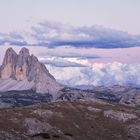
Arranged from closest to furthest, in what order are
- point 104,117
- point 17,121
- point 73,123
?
1. point 17,121
2. point 73,123
3. point 104,117

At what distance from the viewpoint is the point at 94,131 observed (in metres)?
174

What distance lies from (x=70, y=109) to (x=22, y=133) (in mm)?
46141

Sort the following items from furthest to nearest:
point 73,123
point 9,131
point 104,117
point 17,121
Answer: point 104,117 → point 73,123 → point 17,121 → point 9,131

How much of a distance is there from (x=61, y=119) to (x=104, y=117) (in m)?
26.1

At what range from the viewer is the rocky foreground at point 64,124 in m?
157

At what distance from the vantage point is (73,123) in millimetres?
176625

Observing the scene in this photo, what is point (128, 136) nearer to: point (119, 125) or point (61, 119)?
point (119, 125)

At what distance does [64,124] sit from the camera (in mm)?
172875

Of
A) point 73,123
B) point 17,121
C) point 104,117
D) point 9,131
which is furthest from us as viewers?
point 104,117

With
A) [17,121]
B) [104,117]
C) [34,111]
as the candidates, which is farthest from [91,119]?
[17,121]

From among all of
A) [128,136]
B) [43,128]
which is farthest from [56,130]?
[128,136]

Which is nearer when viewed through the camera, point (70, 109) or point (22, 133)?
point (22, 133)

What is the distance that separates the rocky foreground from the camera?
6176 inches

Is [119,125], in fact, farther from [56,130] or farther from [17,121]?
[17,121]
